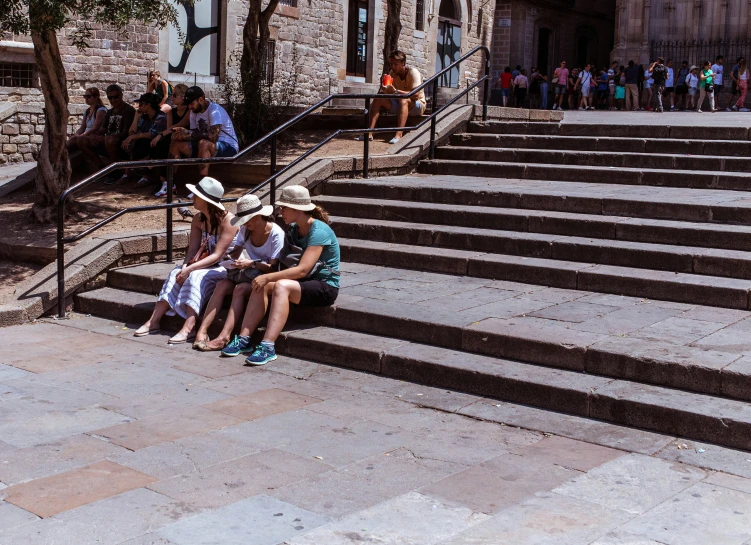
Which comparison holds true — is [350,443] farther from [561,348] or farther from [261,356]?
[261,356]

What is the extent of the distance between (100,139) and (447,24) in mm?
19254

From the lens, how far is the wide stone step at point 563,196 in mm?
8852

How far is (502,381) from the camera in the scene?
20.2ft

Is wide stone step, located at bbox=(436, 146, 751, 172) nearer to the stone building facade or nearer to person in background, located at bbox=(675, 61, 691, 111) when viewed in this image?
the stone building facade

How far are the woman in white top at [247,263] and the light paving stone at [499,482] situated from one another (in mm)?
2928

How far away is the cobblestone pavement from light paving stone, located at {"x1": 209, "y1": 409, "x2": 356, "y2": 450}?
2cm

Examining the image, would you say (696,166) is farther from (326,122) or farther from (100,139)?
(100,139)

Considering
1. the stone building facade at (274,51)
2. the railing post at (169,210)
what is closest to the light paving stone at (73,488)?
the railing post at (169,210)

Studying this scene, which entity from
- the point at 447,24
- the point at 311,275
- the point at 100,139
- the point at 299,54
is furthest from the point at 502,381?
the point at 447,24

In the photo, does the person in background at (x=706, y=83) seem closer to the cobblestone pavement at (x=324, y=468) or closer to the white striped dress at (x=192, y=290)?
the white striped dress at (x=192, y=290)

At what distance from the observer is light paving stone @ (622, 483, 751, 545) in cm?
407

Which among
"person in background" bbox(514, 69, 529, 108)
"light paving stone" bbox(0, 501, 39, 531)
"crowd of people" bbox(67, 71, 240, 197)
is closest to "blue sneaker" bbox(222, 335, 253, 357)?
"light paving stone" bbox(0, 501, 39, 531)

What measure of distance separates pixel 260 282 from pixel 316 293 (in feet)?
1.44

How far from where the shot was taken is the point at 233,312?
24.2 ft
